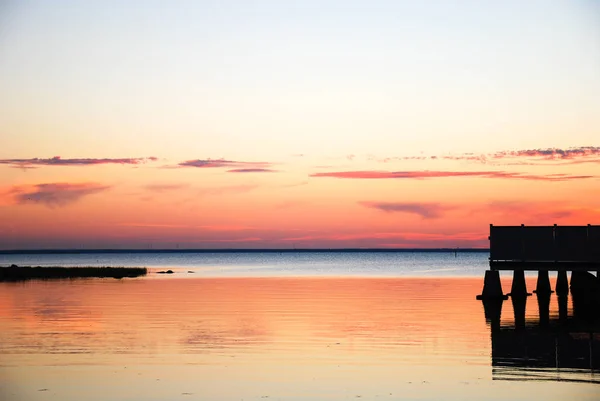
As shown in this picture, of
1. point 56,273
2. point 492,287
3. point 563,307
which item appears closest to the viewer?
point 563,307

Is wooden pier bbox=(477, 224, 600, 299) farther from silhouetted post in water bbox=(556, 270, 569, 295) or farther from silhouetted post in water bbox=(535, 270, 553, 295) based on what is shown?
silhouetted post in water bbox=(556, 270, 569, 295)

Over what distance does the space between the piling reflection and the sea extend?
6 cm

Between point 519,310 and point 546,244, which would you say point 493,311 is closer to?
point 519,310

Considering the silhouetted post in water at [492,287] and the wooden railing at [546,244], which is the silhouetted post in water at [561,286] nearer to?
the silhouetted post in water at [492,287]

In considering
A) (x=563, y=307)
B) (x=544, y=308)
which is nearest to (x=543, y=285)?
(x=563, y=307)

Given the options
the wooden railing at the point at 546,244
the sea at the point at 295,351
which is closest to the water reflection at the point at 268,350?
Answer: the sea at the point at 295,351

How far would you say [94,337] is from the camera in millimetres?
37594

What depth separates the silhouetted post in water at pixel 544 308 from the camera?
46.3m

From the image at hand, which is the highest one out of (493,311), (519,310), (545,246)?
(545,246)

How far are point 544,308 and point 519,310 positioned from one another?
290cm

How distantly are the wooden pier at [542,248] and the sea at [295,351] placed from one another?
2570 millimetres

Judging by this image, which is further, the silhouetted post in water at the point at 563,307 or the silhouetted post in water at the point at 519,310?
the silhouetted post in water at the point at 563,307

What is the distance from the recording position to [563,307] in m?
56.7

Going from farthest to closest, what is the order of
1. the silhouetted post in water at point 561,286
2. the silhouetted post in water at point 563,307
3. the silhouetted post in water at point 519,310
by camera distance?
the silhouetted post in water at point 561,286, the silhouetted post in water at point 563,307, the silhouetted post in water at point 519,310
